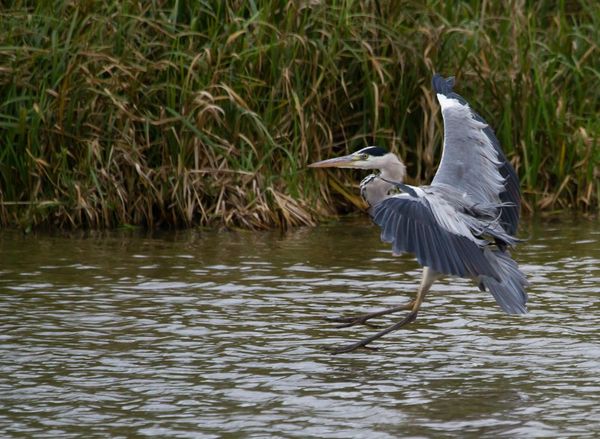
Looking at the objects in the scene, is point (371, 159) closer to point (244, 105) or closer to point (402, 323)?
point (402, 323)

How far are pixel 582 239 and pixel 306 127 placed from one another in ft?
7.43

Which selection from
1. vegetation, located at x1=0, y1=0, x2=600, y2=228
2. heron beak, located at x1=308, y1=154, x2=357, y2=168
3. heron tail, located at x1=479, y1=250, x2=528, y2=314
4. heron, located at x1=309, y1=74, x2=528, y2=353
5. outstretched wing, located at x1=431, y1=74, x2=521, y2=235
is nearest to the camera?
heron, located at x1=309, y1=74, x2=528, y2=353

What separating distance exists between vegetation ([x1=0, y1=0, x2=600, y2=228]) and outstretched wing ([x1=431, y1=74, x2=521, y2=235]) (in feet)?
8.22

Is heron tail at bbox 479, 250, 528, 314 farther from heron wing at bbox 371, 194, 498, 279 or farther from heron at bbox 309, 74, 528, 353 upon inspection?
heron wing at bbox 371, 194, 498, 279

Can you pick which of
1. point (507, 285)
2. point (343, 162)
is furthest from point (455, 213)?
point (343, 162)

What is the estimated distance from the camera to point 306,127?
10.2m

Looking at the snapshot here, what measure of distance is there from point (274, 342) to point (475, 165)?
1.60 metres

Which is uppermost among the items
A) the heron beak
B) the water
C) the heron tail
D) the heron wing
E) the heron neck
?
the heron beak

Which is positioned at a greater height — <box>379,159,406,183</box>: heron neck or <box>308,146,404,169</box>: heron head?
<box>308,146,404,169</box>: heron head

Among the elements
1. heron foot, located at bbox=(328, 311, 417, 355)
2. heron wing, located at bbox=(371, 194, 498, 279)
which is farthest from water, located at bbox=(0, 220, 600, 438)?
heron wing, located at bbox=(371, 194, 498, 279)

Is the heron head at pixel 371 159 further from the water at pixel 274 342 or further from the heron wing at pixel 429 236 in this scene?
the heron wing at pixel 429 236

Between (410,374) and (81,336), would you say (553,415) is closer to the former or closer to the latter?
(410,374)

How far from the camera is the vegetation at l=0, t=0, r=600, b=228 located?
970cm

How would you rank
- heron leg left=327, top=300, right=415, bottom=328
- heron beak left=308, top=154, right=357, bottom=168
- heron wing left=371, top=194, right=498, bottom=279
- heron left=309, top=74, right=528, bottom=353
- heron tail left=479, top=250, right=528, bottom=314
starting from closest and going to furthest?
1. heron wing left=371, top=194, right=498, bottom=279
2. heron left=309, top=74, right=528, bottom=353
3. heron tail left=479, top=250, right=528, bottom=314
4. heron leg left=327, top=300, right=415, bottom=328
5. heron beak left=308, top=154, right=357, bottom=168
